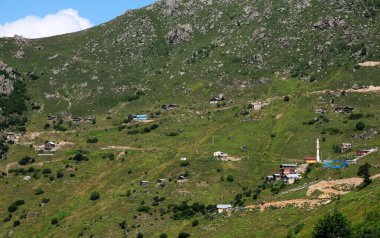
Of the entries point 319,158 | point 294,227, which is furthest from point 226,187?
point 294,227

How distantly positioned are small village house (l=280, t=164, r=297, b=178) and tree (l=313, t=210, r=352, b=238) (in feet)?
239

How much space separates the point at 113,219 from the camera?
156 meters

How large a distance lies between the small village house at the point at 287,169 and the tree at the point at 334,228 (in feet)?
239

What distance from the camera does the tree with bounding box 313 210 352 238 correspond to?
87.5 metres

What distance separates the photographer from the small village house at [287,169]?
16488 cm

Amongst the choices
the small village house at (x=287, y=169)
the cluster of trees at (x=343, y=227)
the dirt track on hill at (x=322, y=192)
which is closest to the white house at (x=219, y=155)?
the small village house at (x=287, y=169)

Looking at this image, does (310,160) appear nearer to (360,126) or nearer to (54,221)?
(360,126)

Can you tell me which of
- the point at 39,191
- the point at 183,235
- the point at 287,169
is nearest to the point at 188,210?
the point at 183,235

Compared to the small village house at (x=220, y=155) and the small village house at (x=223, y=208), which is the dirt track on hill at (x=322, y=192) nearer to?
the small village house at (x=223, y=208)

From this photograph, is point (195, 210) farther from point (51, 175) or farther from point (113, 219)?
point (51, 175)

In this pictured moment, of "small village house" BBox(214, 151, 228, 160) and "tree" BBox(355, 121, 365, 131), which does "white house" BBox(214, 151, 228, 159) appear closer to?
"small village house" BBox(214, 151, 228, 160)

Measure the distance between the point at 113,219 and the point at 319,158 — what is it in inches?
2403

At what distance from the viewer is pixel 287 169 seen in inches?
6545

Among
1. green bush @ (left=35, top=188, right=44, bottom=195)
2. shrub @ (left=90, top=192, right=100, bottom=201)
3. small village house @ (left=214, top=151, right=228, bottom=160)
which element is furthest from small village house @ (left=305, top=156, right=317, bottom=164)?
green bush @ (left=35, top=188, right=44, bottom=195)
